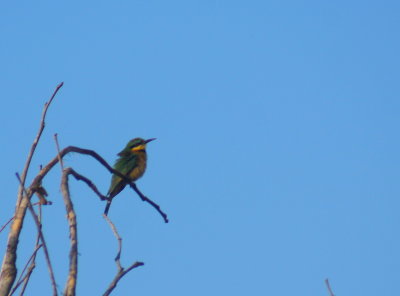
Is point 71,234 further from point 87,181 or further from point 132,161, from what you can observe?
point 132,161

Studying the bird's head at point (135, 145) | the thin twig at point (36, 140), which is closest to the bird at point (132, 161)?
the bird's head at point (135, 145)

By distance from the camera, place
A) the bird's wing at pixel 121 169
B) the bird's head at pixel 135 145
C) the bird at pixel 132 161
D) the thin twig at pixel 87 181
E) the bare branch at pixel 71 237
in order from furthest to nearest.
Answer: the bird's head at pixel 135 145
the bird at pixel 132 161
the bird's wing at pixel 121 169
the thin twig at pixel 87 181
the bare branch at pixel 71 237

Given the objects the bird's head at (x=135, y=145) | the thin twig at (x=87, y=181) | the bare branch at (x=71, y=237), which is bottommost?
the bare branch at (x=71, y=237)

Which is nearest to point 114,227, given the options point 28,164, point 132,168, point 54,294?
point 28,164

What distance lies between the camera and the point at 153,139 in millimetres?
9773

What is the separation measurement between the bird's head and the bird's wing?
148 mm

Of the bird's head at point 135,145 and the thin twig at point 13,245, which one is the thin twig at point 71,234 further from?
the bird's head at point 135,145

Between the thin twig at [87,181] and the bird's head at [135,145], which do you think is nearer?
the thin twig at [87,181]

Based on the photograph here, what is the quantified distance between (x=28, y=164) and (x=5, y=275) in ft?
1.32

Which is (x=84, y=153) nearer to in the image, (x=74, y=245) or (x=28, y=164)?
(x=28, y=164)

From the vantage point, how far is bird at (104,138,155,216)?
897cm

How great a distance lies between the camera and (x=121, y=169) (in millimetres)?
9102

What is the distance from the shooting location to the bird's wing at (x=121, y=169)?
8770mm

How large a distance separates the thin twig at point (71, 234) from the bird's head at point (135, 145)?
701 cm
